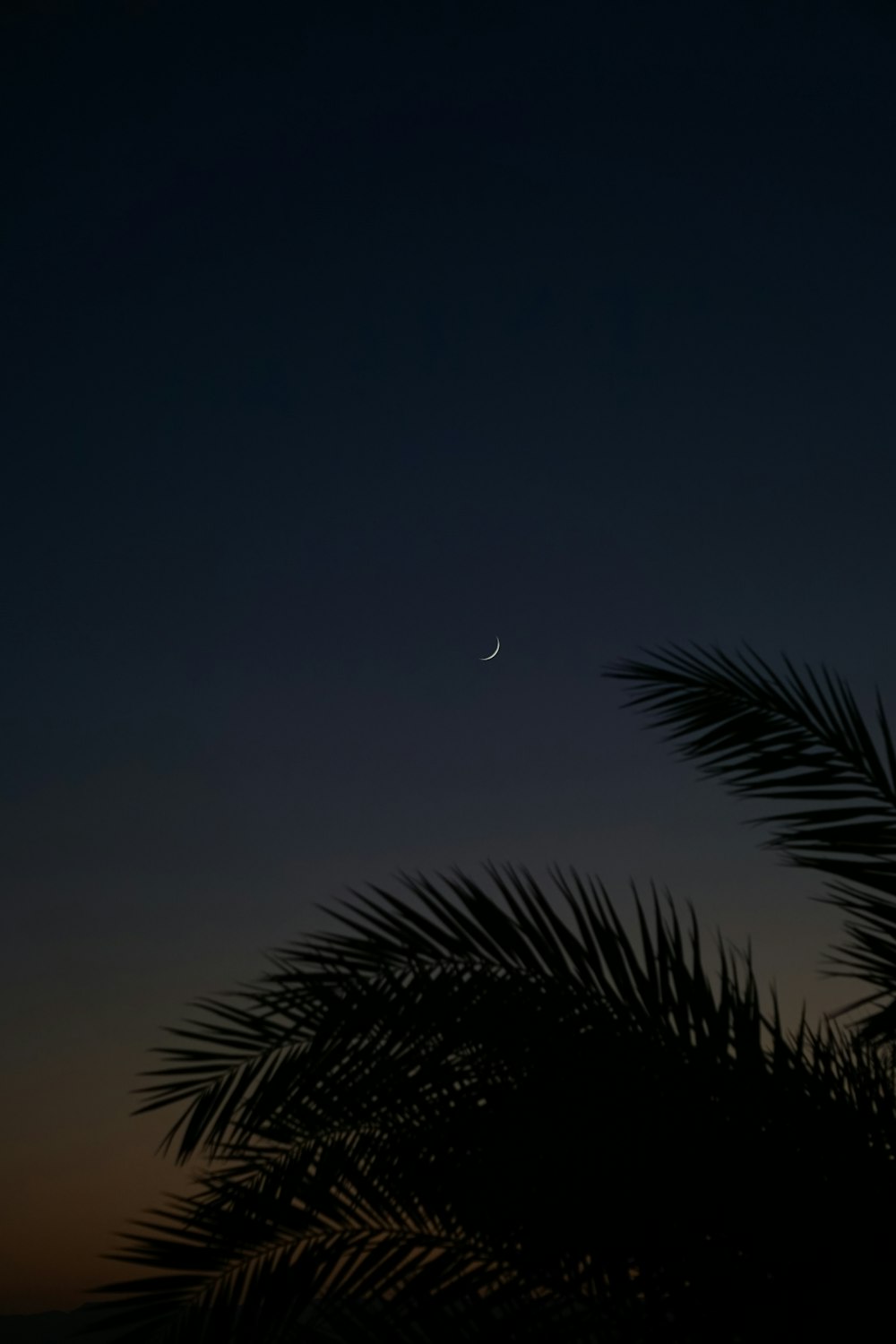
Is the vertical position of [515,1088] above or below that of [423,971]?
below

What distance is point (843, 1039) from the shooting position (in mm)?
3777

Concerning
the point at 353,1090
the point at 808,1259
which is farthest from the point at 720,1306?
the point at 353,1090

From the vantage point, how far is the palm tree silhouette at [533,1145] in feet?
9.59

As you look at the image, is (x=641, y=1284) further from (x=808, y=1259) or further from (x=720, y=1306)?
(x=808, y=1259)

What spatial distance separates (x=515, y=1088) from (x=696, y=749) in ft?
4.43

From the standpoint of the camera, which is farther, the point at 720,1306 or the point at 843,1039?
the point at 843,1039

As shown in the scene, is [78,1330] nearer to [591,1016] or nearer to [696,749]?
[591,1016]

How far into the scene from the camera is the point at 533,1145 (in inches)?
120

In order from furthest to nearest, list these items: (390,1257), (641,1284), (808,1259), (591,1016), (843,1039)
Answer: (843,1039), (390,1257), (591,1016), (641,1284), (808,1259)

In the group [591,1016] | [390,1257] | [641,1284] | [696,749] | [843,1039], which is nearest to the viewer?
[641,1284]

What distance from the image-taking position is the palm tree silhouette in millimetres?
2922

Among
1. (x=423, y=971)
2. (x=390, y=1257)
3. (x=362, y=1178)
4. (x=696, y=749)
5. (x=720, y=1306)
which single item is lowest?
(x=720, y=1306)

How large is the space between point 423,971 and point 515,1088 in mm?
401

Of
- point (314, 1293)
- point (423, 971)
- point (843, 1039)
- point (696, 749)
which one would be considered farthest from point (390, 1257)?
point (696, 749)
